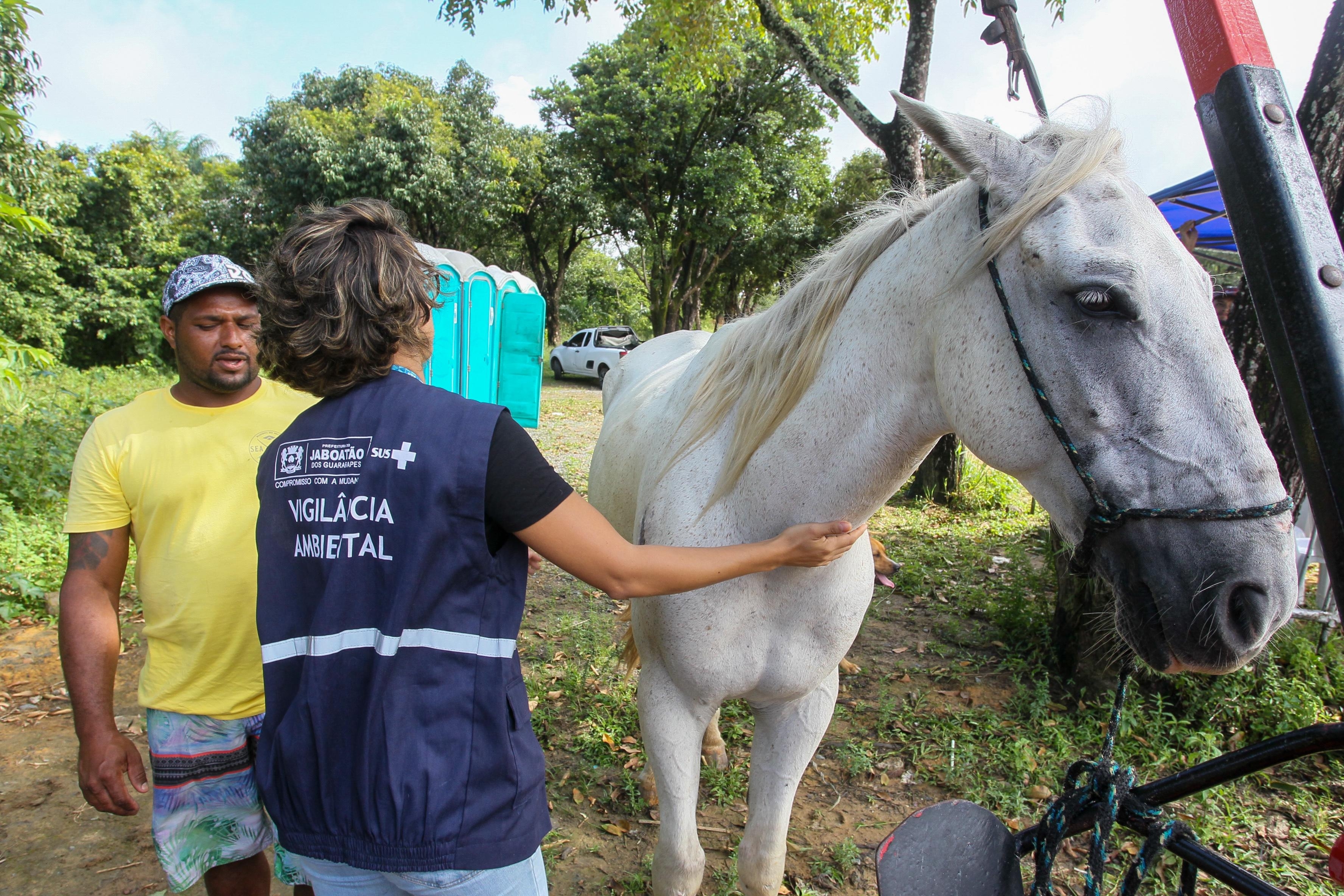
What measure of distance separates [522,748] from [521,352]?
10.5 meters

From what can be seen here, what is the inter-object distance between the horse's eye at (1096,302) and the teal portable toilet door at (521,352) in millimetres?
10281

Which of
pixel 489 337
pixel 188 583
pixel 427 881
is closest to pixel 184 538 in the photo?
pixel 188 583

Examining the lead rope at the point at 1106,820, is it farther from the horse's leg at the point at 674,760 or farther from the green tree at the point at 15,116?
the green tree at the point at 15,116

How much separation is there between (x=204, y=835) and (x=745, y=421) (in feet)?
5.62

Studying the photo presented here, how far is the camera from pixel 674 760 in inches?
71.5

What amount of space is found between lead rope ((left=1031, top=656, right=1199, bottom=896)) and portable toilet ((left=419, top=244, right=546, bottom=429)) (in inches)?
370

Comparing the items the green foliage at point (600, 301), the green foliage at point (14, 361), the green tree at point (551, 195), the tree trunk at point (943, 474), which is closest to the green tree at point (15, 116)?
the green foliage at point (14, 361)

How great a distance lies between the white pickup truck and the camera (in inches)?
750

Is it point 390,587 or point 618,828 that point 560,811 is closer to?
point 618,828

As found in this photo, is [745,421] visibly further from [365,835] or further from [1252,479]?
[365,835]

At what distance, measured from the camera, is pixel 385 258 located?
47.6 inches

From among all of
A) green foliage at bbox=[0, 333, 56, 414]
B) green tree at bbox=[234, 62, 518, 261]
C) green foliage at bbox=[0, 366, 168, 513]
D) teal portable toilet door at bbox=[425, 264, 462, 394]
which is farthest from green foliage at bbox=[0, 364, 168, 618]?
green tree at bbox=[234, 62, 518, 261]

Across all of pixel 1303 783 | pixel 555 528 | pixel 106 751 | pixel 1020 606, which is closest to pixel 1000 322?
pixel 555 528

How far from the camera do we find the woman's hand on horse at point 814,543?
1.42 m
